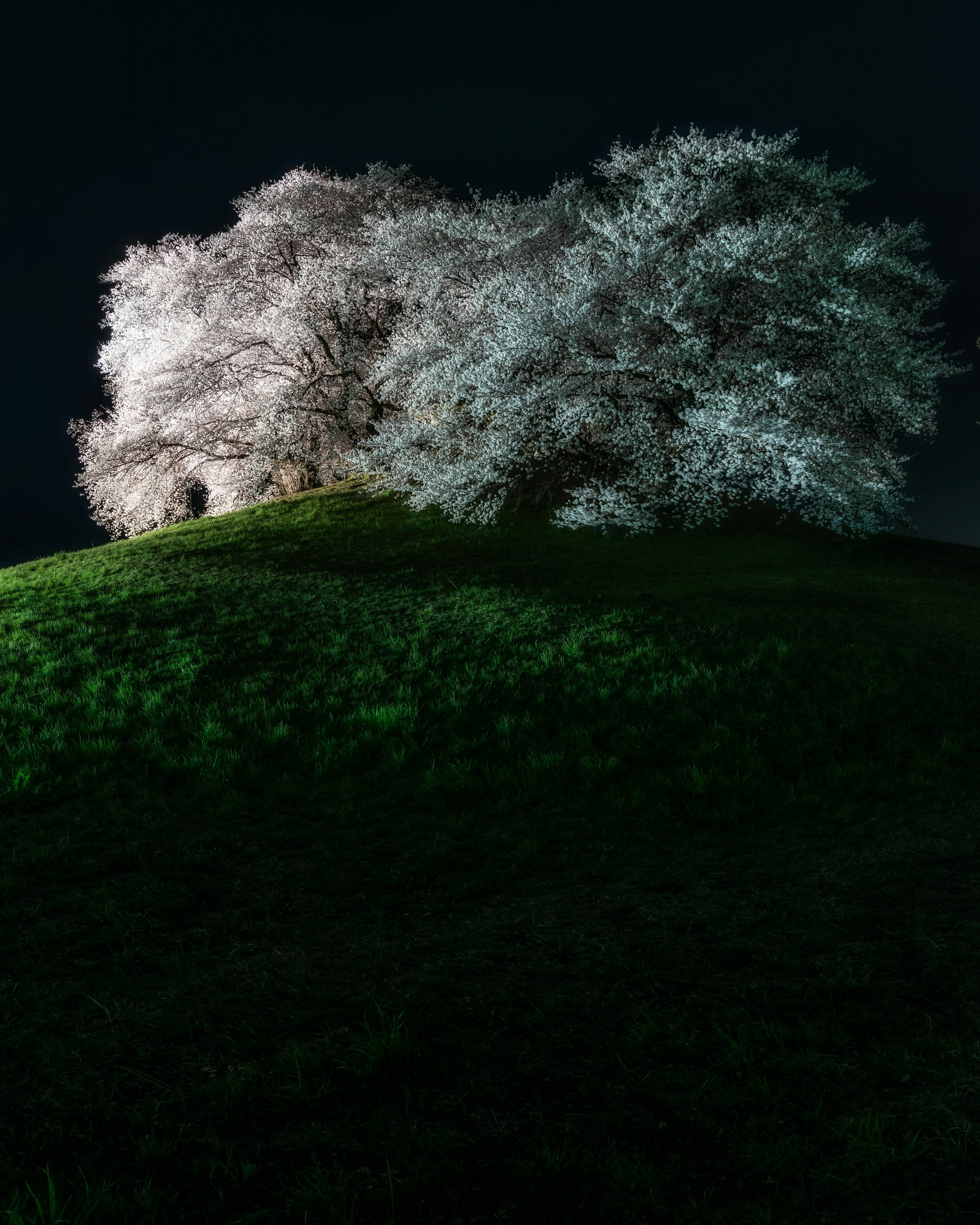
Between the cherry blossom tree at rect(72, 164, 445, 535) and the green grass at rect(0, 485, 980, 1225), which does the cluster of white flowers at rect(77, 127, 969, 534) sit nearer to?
the cherry blossom tree at rect(72, 164, 445, 535)

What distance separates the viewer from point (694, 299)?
75.7 feet

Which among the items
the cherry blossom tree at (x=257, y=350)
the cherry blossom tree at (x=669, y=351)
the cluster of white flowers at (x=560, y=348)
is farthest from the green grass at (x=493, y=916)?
the cherry blossom tree at (x=257, y=350)

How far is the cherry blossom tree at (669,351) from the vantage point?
22.8m

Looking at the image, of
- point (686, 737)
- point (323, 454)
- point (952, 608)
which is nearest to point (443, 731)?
point (686, 737)

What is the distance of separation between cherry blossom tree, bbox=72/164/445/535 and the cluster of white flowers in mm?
126

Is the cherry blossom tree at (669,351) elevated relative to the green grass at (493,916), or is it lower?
elevated

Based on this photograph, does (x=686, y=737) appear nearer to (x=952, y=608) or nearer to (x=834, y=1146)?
(x=834, y=1146)

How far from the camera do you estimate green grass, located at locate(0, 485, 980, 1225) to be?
3.71 meters

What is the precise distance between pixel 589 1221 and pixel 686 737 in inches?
303

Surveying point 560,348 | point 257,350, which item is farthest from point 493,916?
point 257,350

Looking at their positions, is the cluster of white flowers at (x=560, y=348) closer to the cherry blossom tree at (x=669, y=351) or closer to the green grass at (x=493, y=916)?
the cherry blossom tree at (x=669, y=351)

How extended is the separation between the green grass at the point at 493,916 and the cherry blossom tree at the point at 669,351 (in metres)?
7.80

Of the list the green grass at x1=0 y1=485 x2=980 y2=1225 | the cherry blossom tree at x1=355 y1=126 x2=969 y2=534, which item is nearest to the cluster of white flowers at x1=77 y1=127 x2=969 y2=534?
the cherry blossom tree at x1=355 y1=126 x2=969 y2=534

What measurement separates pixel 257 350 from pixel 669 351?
723 inches
